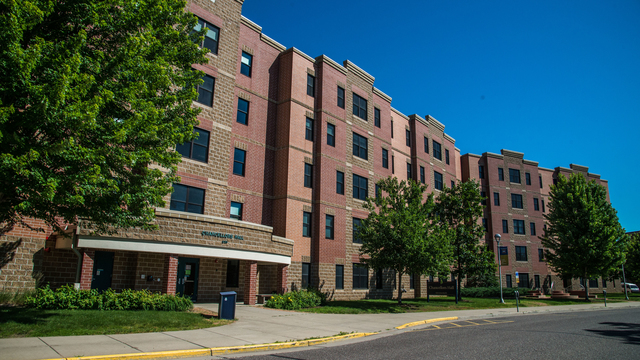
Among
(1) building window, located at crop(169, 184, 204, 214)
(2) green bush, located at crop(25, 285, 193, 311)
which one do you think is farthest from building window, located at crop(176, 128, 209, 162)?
(2) green bush, located at crop(25, 285, 193, 311)

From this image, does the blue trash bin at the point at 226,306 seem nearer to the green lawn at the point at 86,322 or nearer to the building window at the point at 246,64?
the green lawn at the point at 86,322

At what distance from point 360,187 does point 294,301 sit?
14.0 metres

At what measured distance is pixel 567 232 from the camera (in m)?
38.6

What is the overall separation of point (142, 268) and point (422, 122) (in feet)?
106

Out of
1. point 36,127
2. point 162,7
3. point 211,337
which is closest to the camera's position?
point 36,127

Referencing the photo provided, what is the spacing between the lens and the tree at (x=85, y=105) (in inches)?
372

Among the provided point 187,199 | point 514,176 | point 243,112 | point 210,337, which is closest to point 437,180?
point 514,176

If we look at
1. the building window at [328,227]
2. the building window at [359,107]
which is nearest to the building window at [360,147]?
the building window at [359,107]

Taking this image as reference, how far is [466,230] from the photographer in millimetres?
32875

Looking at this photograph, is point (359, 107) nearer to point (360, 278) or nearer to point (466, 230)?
point (466, 230)

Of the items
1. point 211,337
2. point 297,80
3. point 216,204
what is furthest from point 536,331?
point 297,80

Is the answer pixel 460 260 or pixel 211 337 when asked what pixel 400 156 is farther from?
pixel 211 337

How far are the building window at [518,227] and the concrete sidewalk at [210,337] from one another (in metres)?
39.5

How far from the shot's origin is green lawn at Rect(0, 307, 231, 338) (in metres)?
10.7
